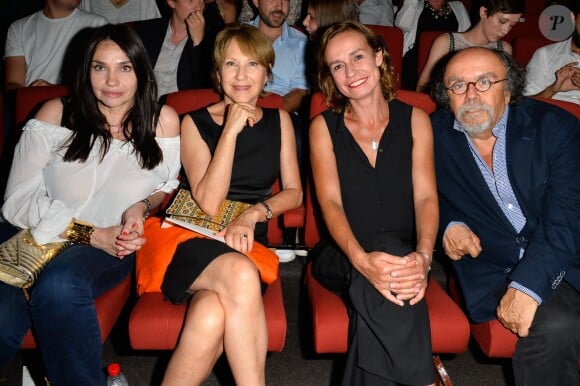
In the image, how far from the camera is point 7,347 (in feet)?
4.83

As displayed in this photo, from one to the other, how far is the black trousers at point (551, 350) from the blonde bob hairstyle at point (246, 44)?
3.93 feet

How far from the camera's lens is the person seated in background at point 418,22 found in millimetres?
3535

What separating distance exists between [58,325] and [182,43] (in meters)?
1.81

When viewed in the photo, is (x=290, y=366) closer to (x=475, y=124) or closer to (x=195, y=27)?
(x=475, y=124)

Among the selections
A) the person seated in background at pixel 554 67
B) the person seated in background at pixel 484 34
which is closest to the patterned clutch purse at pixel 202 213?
the person seated in background at pixel 484 34

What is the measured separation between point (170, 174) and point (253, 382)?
812 millimetres

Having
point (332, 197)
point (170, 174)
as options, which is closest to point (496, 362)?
point (332, 197)

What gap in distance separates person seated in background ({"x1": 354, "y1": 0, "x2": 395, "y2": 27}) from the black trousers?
270 cm

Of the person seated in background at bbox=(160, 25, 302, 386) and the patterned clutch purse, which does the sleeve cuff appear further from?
the patterned clutch purse

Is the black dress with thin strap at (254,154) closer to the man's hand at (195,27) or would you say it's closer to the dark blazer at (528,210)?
the dark blazer at (528,210)

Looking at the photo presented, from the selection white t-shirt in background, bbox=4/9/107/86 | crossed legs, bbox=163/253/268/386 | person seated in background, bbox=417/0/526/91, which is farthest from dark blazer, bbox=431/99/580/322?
white t-shirt in background, bbox=4/9/107/86

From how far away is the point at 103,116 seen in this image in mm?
1822

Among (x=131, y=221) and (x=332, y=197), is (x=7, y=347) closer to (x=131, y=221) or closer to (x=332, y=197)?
A: (x=131, y=221)

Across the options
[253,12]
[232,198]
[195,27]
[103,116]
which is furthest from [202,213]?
[253,12]
